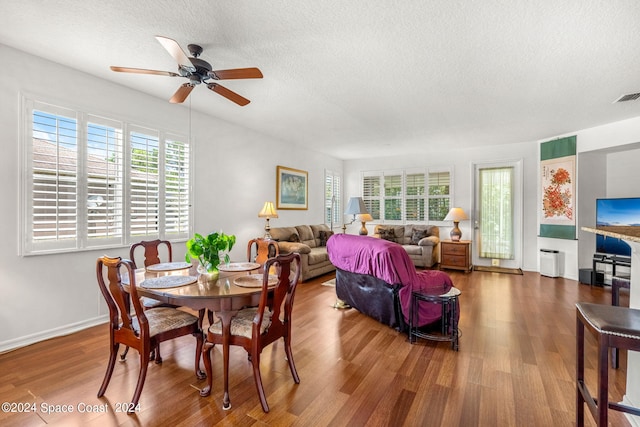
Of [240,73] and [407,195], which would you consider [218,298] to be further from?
[407,195]

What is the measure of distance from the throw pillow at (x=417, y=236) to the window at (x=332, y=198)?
6.46 ft

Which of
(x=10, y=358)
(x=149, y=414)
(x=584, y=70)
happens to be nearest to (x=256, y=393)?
(x=149, y=414)

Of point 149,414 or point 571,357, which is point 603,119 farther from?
point 149,414

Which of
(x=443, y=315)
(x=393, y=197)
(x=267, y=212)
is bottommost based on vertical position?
(x=443, y=315)

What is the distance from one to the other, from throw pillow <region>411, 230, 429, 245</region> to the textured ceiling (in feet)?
9.98

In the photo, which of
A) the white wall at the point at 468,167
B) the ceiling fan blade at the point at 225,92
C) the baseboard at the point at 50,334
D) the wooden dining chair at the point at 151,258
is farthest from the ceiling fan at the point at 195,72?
the white wall at the point at 468,167

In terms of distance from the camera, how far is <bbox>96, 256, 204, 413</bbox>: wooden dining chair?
187 cm

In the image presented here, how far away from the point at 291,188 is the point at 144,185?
10.1ft

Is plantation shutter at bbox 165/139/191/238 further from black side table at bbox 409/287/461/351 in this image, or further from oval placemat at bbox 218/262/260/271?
black side table at bbox 409/287/461/351

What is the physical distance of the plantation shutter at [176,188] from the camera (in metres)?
3.91

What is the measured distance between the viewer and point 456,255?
19.9 feet

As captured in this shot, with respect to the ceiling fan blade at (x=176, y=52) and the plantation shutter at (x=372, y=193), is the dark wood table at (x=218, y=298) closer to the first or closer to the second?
the ceiling fan blade at (x=176, y=52)

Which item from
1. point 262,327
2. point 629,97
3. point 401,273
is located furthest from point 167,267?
point 629,97

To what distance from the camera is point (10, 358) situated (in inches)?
99.0
